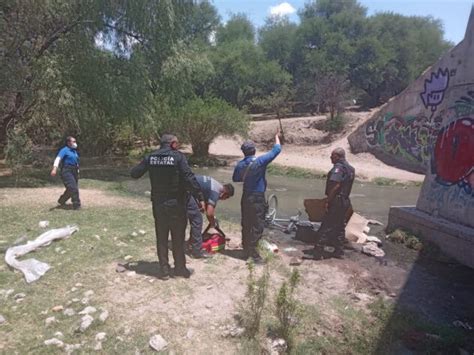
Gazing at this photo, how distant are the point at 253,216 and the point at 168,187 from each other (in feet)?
5.05

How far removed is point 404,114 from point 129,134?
13.5 metres

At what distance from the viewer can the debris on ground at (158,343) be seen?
4.16 metres

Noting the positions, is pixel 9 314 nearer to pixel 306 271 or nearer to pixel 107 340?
pixel 107 340

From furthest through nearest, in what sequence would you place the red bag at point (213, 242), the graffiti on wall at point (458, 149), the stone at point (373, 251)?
the graffiti on wall at point (458, 149)
the stone at point (373, 251)
the red bag at point (213, 242)

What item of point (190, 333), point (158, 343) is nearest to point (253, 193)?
point (190, 333)

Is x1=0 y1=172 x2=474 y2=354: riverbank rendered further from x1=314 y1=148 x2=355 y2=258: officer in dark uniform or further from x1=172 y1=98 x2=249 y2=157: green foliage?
x1=172 y1=98 x2=249 y2=157: green foliage

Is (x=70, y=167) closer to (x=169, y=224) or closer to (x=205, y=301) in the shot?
(x=169, y=224)

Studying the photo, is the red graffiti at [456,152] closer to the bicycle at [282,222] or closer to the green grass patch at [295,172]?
the bicycle at [282,222]

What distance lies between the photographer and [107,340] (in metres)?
4.21

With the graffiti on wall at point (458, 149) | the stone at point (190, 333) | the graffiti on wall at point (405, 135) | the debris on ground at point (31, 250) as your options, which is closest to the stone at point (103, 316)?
the stone at point (190, 333)

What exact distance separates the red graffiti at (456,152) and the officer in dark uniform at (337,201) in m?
2.17

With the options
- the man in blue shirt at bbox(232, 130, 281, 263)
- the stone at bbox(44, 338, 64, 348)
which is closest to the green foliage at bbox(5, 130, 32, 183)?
the man in blue shirt at bbox(232, 130, 281, 263)

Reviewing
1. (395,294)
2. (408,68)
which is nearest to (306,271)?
(395,294)

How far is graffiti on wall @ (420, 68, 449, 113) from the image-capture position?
1987 cm
